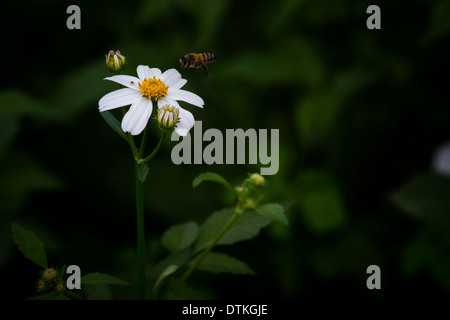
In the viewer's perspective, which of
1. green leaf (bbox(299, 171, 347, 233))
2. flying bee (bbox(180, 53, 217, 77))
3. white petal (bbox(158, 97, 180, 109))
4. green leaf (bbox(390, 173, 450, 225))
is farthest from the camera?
green leaf (bbox(299, 171, 347, 233))

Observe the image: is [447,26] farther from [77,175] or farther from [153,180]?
[77,175]

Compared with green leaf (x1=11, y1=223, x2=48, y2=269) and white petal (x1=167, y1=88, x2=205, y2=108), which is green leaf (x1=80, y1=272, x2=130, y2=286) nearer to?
green leaf (x1=11, y1=223, x2=48, y2=269)

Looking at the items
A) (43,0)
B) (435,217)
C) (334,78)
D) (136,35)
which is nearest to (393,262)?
(435,217)

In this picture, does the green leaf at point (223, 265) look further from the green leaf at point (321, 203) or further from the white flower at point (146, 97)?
the green leaf at point (321, 203)

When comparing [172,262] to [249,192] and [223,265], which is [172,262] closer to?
[223,265]

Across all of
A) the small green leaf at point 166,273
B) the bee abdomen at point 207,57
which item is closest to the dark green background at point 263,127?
the bee abdomen at point 207,57

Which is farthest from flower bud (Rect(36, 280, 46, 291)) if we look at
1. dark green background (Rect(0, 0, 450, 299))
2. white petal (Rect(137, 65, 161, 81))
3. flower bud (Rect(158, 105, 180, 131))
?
dark green background (Rect(0, 0, 450, 299))
